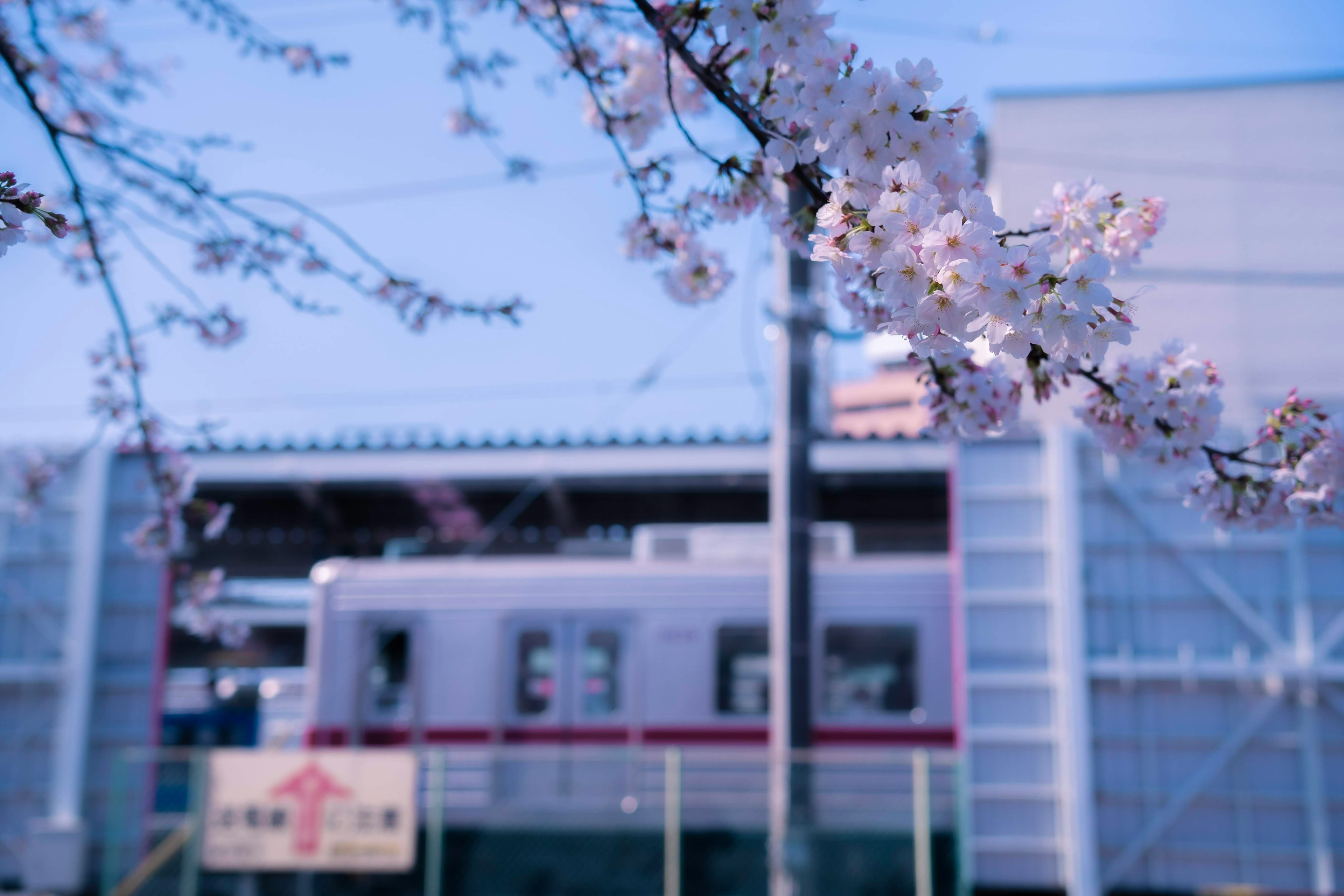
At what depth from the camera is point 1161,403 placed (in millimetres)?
2785

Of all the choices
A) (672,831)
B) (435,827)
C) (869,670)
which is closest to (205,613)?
(435,827)

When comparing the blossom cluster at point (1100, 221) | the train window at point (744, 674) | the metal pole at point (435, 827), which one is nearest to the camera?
the blossom cluster at point (1100, 221)

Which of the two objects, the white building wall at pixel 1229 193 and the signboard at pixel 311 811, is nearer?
the signboard at pixel 311 811

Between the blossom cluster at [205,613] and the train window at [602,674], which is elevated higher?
the blossom cluster at [205,613]

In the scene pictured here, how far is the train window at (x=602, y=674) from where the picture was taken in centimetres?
1051

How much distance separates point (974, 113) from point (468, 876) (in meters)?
8.19

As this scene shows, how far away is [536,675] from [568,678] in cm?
31

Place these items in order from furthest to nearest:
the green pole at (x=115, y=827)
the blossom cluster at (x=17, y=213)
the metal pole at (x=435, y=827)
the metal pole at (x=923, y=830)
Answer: the green pole at (x=115, y=827) < the metal pole at (x=435, y=827) < the metal pole at (x=923, y=830) < the blossom cluster at (x=17, y=213)

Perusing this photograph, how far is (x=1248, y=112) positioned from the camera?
37.8 feet

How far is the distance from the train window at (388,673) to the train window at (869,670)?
12.9ft

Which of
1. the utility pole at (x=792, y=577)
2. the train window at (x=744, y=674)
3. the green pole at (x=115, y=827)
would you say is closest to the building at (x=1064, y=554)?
the green pole at (x=115, y=827)

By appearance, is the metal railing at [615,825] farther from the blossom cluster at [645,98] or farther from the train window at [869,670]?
the blossom cluster at [645,98]

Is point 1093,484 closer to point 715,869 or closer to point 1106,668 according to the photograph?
point 1106,668

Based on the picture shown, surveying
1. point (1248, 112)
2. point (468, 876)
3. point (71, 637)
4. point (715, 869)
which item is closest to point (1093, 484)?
point (715, 869)
